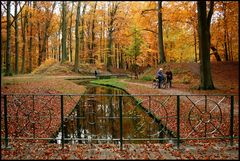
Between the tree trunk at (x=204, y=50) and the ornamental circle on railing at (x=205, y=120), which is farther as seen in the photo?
the tree trunk at (x=204, y=50)

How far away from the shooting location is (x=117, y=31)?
47.0 metres

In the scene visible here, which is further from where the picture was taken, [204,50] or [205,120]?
[204,50]

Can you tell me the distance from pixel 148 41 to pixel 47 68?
57.7ft

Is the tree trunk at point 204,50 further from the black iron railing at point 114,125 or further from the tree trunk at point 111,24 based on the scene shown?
the tree trunk at point 111,24

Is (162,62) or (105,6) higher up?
(105,6)

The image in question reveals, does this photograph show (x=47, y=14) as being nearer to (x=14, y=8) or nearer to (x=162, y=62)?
(x=14, y=8)

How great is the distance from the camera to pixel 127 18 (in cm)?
4559

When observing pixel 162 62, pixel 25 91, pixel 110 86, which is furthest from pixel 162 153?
pixel 162 62

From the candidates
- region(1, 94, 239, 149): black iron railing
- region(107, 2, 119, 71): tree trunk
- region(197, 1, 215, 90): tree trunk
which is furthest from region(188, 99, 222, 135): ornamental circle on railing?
region(107, 2, 119, 71): tree trunk

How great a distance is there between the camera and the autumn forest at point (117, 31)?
28344 millimetres

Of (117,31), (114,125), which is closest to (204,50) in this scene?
(114,125)

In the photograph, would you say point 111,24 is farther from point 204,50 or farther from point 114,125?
point 114,125

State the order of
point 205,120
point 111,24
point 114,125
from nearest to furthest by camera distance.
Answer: point 205,120 < point 114,125 < point 111,24

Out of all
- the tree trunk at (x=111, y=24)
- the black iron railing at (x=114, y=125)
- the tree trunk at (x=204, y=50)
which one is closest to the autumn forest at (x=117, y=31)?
the tree trunk at (x=111, y=24)
